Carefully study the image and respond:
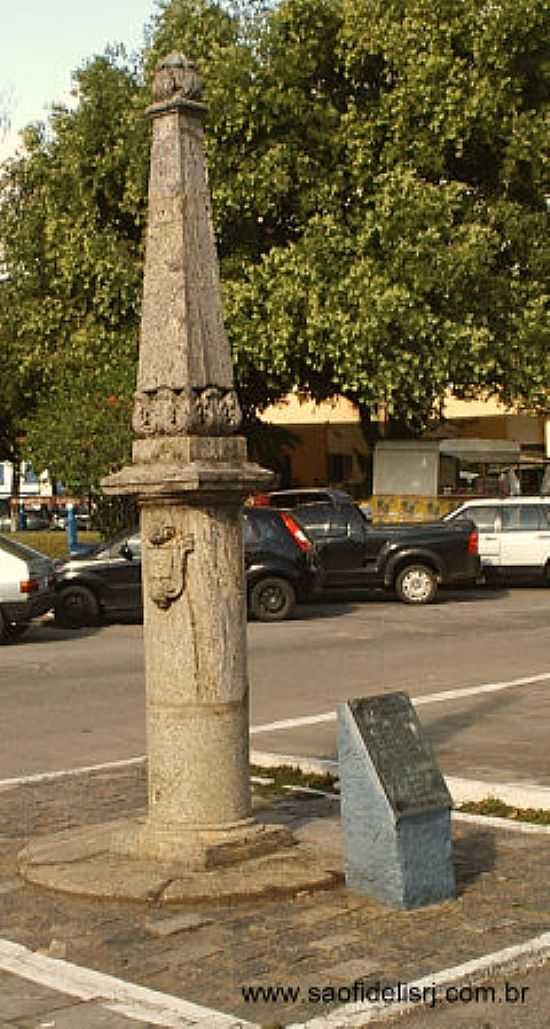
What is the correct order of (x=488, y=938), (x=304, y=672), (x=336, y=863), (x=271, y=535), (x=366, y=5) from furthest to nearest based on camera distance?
(x=366, y=5)
(x=271, y=535)
(x=304, y=672)
(x=336, y=863)
(x=488, y=938)

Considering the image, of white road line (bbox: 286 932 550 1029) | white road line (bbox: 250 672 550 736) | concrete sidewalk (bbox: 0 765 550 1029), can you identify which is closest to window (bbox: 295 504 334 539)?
white road line (bbox: 250 672 550 736)

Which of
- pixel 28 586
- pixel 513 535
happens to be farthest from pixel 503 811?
pixel 513 535

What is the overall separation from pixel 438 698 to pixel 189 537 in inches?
270

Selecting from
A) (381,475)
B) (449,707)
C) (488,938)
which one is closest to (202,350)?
(488,938)

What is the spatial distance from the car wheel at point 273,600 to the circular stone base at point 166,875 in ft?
47.7

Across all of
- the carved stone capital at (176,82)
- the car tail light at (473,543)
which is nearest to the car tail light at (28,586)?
the car tail light at (473,543)

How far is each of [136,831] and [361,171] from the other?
24935mm

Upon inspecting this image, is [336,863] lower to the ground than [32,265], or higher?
lower

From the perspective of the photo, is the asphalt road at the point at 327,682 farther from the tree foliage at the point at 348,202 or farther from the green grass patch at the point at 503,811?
the tree foliage at the point at 348,202

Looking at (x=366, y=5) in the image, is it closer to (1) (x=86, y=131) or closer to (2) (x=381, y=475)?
(1) (x=86, y=131)

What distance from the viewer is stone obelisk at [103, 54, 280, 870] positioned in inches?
283

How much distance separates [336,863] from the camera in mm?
7207

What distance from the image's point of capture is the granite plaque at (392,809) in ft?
21.3

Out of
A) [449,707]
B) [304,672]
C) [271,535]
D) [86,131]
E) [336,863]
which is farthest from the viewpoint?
[86,131]
